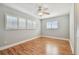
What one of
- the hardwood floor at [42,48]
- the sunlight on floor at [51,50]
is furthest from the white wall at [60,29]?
the sunlight on floor at [51,50]

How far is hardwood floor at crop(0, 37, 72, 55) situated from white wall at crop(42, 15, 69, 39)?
10 cm

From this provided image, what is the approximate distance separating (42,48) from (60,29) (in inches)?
20.2

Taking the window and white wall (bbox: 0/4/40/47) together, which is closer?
white wall (bbox: 0/4/40/47)

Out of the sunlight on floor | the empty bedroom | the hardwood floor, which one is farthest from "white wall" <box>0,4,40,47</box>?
the sunlight on floor

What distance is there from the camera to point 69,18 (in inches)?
79.7

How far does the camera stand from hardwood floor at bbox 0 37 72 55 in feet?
6.60

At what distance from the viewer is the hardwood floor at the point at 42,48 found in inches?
79.2

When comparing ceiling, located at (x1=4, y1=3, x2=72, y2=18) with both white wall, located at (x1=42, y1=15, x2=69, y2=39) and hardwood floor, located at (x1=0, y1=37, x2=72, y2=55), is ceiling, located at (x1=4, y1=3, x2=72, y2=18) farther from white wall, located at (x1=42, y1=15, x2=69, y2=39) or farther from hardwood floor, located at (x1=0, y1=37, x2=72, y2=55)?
hardwood floor, located at (x1=0, y1=37, x2=72, y2=55)

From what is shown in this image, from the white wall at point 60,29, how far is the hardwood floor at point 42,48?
102mm

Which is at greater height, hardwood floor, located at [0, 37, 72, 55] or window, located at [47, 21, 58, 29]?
window, located at [47, 21, 58, 29]

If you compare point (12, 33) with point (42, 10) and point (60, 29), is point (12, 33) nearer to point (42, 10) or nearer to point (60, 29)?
point (42, 10)

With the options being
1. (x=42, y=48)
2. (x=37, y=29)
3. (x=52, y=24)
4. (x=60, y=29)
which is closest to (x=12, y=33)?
(x=37, y=29)

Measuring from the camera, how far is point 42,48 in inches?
81.6
